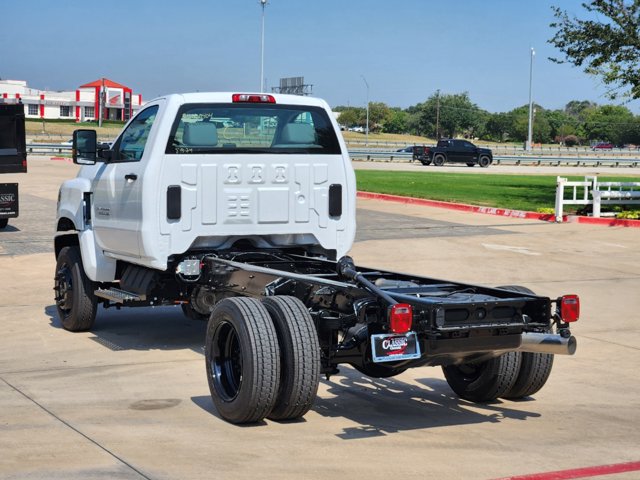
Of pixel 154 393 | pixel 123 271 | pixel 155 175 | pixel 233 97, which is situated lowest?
pixel 154 393

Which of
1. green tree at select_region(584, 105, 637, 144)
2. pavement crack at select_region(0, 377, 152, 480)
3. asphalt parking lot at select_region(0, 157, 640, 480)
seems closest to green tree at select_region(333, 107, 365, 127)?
green tree at select_region(584, 105, 637, 144)

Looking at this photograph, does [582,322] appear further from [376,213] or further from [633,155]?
[633,155]

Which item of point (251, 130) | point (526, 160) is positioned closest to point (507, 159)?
point (526, 160)

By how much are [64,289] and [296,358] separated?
15.0 ft

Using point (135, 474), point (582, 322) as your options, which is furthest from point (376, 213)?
point (135, 474)

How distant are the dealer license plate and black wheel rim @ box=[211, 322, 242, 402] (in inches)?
47.3

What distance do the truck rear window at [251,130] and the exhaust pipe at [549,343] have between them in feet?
11.0

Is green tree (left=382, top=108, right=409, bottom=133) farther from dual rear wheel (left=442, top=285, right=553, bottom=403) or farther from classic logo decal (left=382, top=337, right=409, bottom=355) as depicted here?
classic logo decal (left=382, top=337, right=409, bottom=355)

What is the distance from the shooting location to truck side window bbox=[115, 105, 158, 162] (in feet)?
30.9

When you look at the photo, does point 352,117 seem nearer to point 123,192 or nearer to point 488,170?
point 488,170

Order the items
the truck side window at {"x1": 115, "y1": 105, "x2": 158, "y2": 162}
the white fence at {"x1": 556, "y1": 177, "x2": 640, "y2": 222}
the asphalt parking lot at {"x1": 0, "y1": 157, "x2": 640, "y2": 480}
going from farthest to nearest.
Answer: the white fence at {"x1": 556, "y1": 177, "x2": 640, "y2": 222} < the truck side window at {"x1": 115, "y1": 105, "x2": 158, "y2": 162} < the asphalt parking lot at {"x1": 0, "y1": 157, "x2": 640, "y2": 480}

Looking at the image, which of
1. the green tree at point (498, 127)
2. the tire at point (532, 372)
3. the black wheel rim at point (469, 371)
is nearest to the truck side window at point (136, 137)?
the black wheel rim at point (469, 371)

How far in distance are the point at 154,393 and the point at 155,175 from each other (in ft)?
6.54

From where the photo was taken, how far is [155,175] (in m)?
8.90
